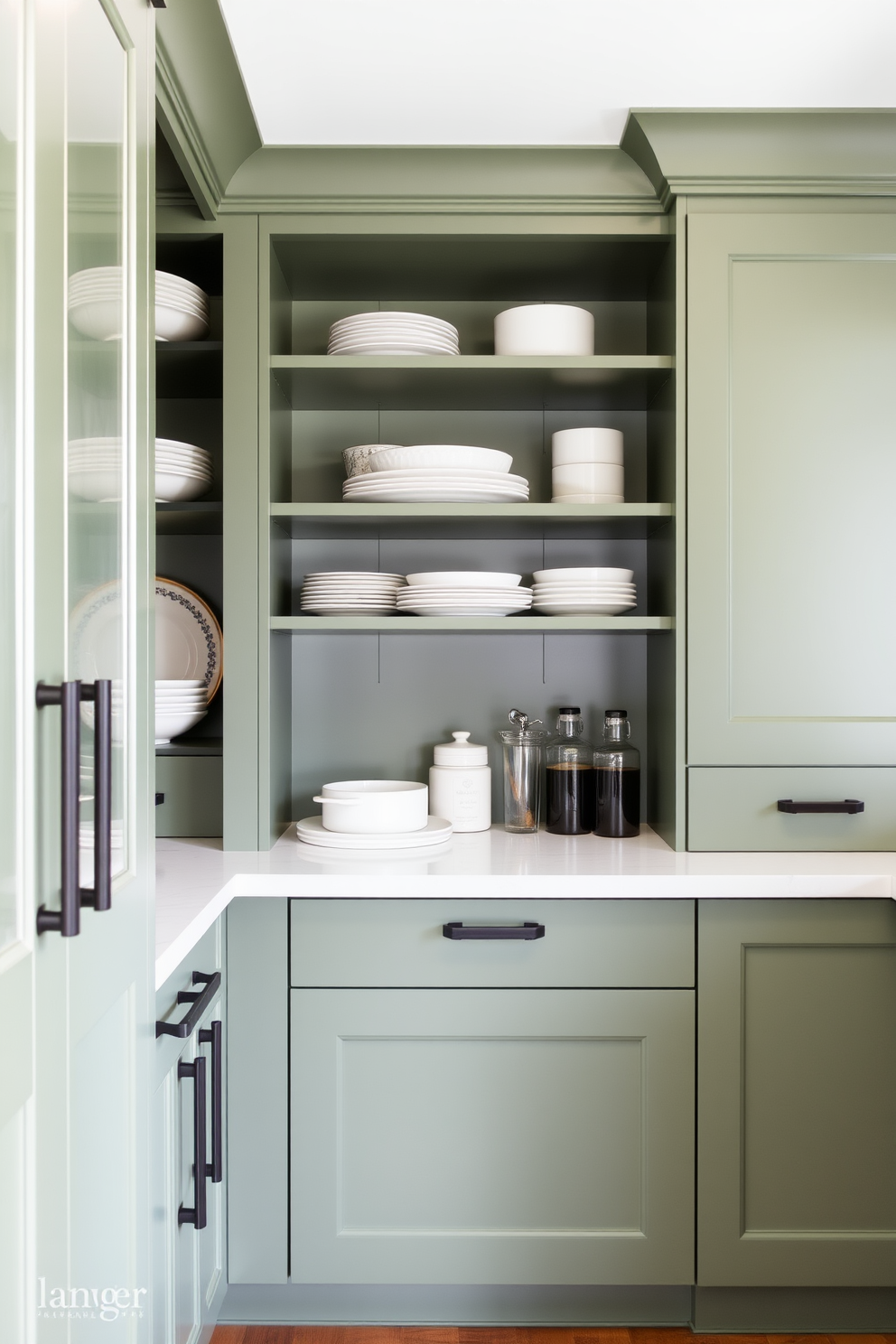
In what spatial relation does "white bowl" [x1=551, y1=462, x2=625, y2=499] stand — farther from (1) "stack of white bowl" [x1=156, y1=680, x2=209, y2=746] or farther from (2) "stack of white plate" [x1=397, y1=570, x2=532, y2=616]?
(1) "stack of white bowl" [x1=156, y1=680, x2=209, y2=746]

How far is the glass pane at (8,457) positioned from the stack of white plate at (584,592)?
144 cm

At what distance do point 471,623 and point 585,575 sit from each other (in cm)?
28

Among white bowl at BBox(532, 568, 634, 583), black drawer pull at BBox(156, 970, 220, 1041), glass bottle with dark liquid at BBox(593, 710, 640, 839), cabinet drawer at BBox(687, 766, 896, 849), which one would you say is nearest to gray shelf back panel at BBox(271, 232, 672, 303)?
white bowl at BBox(532, 568, 634, 583)

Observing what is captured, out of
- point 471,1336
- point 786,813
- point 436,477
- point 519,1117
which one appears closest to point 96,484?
point 436,477

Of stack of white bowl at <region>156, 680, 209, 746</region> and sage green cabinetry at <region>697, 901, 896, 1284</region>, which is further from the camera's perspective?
stack of white bowl at <region>156, 680, 209, 746</region>

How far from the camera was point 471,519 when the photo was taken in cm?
207

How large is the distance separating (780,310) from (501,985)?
147 cm

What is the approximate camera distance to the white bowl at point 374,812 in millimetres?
1984

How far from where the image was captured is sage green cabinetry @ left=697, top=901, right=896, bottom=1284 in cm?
179

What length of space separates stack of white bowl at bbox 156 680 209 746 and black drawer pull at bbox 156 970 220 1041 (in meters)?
0.59

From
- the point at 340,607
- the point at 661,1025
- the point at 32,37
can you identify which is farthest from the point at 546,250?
the point at 661,1025

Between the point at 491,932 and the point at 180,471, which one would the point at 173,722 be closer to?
the point at 180,471

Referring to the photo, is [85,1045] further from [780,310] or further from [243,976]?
[780,310]

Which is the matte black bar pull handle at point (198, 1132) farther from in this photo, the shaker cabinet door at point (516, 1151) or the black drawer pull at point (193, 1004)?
the shaker cabinet door at point (516, 1151)
